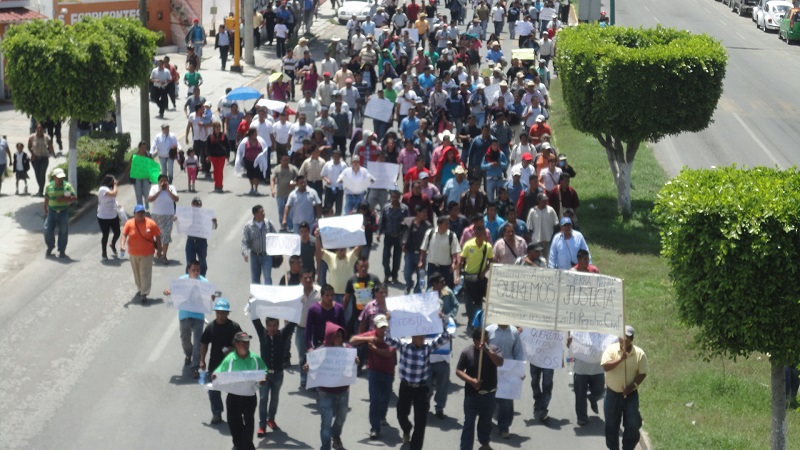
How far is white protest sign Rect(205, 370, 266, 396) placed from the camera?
14.0 m

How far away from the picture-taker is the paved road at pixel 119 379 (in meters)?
15.0

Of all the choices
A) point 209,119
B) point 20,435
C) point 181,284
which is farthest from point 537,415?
point 209,119

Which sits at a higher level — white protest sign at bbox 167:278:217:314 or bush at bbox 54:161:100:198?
white protest sign at bbox 167:278:217:314

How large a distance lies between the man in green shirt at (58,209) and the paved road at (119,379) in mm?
332

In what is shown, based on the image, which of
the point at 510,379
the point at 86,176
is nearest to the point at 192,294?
the point at 510,379

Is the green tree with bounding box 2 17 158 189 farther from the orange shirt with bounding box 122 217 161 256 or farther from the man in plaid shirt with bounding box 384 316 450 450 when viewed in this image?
the man in plaid shirt with bounding box 384 316 450 450

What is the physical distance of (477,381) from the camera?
13.9 metres

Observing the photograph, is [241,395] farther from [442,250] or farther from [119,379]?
[442,250]

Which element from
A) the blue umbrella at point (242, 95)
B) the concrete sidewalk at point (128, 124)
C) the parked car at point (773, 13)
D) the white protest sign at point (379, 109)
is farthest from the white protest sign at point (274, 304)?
the parked car at point (773, 13)

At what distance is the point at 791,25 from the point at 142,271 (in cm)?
4268

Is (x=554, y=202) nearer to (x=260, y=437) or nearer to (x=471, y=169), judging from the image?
(x=471, y=169)

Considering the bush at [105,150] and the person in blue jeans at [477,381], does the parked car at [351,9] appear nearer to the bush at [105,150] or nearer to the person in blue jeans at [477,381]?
the bush at [105,150]

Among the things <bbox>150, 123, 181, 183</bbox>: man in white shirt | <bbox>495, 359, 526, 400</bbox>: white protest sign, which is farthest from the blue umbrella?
<bbox>495, 359, 526, 400</bbox>: white protest sign

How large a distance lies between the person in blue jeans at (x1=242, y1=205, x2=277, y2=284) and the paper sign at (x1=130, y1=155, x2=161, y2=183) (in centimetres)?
528
